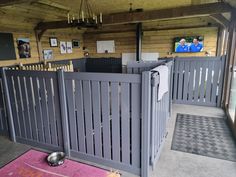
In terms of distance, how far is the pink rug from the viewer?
6.76 ft

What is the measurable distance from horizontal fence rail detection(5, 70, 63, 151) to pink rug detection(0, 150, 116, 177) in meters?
0.33

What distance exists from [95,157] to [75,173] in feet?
1.02

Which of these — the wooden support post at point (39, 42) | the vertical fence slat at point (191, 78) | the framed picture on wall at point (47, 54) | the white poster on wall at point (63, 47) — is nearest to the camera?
the vertical fence slat at point (191, 78)

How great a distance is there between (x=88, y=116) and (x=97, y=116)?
14cm

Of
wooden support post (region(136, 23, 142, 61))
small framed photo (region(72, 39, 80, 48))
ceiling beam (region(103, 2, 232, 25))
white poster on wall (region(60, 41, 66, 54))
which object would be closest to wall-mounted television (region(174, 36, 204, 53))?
wooden support post (region(136, 23, 142, 61))

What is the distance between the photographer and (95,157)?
227cm

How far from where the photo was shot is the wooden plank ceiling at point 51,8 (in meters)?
4.20

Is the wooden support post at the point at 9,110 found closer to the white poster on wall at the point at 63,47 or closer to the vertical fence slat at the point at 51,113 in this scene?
the vertical fence slat at the point at 51,113

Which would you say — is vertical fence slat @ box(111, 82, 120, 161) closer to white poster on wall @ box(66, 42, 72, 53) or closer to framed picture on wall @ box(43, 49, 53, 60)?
framed picture on wall @ box(43, 49, 53, 60)

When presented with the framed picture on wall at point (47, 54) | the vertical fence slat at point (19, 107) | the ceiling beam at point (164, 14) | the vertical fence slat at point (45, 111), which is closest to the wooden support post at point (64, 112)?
the vertical fence slat at point (45, 111)

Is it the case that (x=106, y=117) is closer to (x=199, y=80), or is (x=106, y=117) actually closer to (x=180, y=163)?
(x=180, y=163)

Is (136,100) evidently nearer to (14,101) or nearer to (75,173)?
(75,173)

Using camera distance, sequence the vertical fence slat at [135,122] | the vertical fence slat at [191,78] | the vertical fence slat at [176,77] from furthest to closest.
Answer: the vertical fence slat at [176,77]
the vertical fence slat at [191,78]
the vertical fence slat at [135,122]

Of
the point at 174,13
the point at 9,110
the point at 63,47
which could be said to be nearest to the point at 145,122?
the point at 9,110
